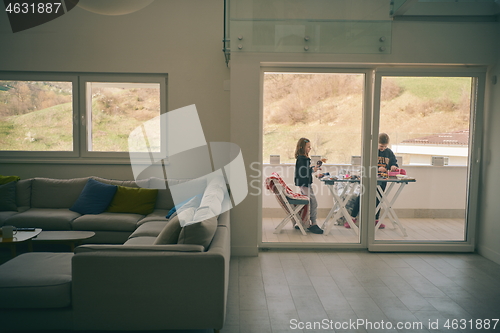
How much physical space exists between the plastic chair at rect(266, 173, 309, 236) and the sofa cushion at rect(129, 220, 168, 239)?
1.56 metres

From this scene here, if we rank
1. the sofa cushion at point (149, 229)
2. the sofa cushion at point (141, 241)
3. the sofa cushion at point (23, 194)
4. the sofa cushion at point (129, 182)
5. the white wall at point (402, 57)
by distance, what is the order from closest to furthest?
the sofa cushion at point (141, 241) → the sofa cushion at point (149, 229) → the white wall at point (402, 57) → the sofa cushion at point (23, 194) → the sofa cushion at point (129, 182)

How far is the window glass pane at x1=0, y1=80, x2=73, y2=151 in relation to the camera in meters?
5.24

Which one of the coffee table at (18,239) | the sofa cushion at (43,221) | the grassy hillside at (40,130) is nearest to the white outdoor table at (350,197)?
the sofa cushion at (43,221)

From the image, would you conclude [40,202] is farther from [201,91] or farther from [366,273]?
[366,273]

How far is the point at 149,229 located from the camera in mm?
3975

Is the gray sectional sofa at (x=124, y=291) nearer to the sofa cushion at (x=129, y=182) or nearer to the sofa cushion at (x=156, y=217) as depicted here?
the sofa cushion at (x=156, y=217)

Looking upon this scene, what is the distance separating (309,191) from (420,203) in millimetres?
1367

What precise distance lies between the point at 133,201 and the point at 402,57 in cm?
357

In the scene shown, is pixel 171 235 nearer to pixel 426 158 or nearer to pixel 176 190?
pixel 176 190

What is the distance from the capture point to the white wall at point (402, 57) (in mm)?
4461

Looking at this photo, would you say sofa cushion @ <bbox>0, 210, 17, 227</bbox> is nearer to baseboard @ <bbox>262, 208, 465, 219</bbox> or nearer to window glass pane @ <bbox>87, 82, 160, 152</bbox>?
window glass pane @ <bbox>87, 82, 160, 152</bbox>

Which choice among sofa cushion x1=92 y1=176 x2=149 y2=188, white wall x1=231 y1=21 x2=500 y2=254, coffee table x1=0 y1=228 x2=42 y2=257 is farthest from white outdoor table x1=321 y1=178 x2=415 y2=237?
coffee table x1=0 y1=228 x2=42 y2=257

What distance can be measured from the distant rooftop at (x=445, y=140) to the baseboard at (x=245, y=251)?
7.13 feet

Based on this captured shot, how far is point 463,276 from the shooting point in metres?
3.98
